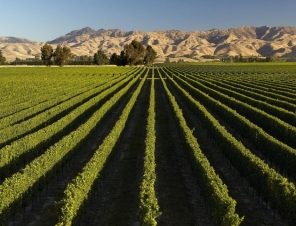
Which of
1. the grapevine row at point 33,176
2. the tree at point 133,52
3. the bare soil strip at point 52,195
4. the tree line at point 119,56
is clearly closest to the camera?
the grapevine row at point 33,176

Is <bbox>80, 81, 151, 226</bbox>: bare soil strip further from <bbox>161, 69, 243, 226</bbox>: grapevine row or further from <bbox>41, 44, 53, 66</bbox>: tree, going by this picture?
<bbox>41, 44, 53, 66</bbox>: tree

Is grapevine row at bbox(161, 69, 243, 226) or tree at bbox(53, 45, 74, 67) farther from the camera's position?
tree at bbox(53, 45, 74, 67)

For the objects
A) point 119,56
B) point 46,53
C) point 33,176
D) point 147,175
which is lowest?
point 119,56

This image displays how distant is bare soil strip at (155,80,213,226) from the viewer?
12.4 meters

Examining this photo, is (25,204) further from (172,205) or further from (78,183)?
(172,205)

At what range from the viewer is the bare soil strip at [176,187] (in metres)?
12.4

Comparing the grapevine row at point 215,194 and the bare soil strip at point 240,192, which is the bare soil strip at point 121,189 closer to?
the grapevine row at point 215,194

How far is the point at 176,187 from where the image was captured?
15.1 m

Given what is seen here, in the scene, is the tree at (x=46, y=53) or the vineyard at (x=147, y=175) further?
the tree at (x=46, y=53)

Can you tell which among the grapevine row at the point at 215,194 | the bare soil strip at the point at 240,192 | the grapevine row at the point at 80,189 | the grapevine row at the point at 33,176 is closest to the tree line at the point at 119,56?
the bare soil strip at the point at 240,192

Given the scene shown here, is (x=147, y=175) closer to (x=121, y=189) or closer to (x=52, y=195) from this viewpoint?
(x=121, y=189)

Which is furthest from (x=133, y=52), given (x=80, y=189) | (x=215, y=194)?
(x=215, y=194)

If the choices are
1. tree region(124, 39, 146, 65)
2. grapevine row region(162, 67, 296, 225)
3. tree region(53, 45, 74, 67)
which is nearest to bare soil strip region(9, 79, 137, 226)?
grapevine row region(162, 67, 296, 225)

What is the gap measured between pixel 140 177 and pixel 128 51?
133955 mm
